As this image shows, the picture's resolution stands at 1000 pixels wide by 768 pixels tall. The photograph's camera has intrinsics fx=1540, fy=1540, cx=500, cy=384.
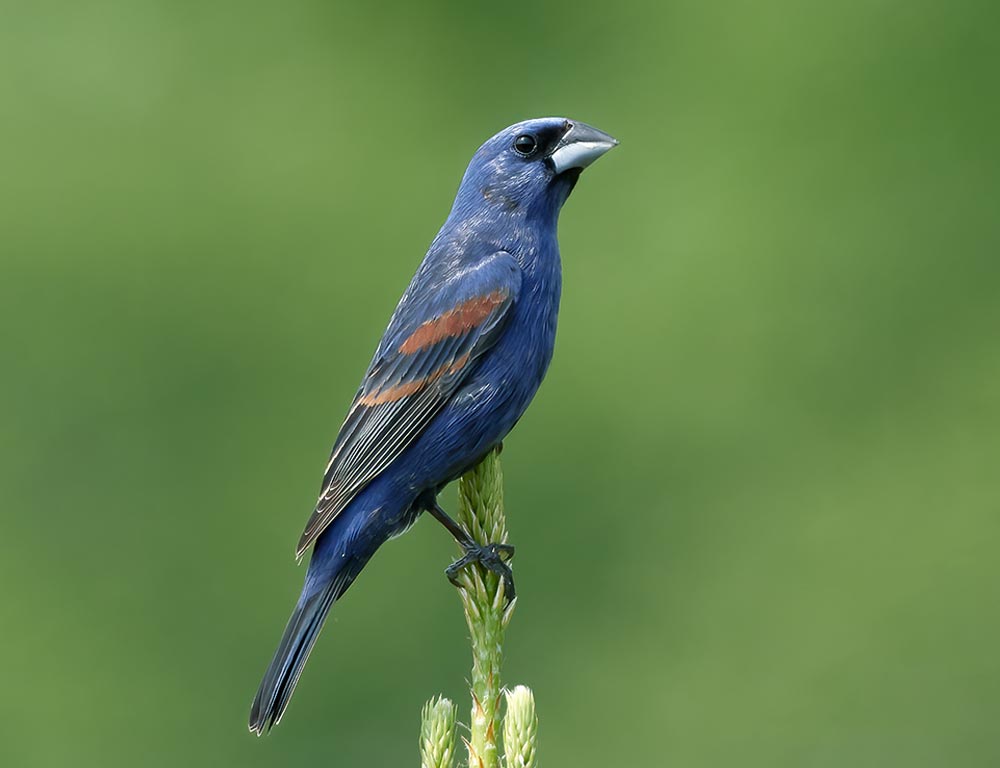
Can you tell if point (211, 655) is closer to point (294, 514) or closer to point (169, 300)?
point (294, 514)

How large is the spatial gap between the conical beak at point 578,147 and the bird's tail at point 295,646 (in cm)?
118

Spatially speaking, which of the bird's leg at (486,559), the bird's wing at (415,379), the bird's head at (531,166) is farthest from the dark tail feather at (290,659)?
the bird's head at (531,166)

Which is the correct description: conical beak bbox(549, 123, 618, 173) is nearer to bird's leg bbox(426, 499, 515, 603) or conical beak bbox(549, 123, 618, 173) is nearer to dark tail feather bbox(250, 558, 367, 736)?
bird's leg bbox(426, 499, 515, 603)

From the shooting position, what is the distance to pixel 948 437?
794 cm

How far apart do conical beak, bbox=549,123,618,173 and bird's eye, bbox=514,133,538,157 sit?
2.2 inches

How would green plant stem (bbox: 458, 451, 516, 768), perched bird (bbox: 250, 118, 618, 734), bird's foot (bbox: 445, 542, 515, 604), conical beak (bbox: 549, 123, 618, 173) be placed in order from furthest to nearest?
conical beak (bbox: 549, 123, 618, 173) → perched bird (bbox: 250, 118, 618, 734) → bird's foot (bbox: 445, 542, 515, 604) → green plant stem (bbox: 458, 451, 516, 768)

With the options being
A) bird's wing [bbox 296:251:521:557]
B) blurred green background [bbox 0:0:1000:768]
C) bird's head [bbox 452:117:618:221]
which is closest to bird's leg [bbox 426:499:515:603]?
bird's wing [bbox 296:251:521:557]

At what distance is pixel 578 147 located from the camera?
417 centimetres

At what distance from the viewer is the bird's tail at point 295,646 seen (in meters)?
3.54

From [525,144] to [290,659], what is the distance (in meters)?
1.54

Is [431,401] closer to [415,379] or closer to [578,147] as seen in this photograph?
[415,379]

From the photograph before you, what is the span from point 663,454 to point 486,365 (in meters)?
3.76

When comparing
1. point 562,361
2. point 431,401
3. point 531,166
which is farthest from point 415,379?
point 562,361

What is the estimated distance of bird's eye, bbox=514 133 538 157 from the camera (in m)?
4.21
